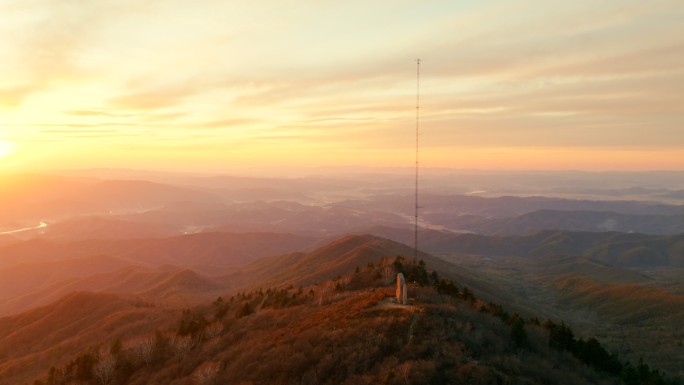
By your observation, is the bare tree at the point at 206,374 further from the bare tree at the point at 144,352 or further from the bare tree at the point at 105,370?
the bare tree at the point at 105,370

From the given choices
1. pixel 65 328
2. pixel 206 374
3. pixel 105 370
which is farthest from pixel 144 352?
pixel 65 328

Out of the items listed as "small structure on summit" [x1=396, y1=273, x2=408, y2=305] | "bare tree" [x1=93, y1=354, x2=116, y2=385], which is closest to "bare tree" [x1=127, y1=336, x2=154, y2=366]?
"bare tree" [x1=93, y1=354, x2=116, y2=385]

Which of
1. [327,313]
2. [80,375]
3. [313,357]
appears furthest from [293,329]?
[80,375]

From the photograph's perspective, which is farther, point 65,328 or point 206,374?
point 65,328

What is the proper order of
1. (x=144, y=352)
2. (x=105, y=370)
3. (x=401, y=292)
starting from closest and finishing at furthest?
(x=401, y=292) → (x=105, y=370) → (x=144, y=352)

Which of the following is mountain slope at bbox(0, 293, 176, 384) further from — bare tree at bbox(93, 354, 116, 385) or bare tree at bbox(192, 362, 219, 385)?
bare tree at bbox(192, 362, 219, 385)

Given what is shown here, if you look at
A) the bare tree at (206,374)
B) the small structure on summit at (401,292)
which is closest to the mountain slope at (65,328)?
the bare tree at (206,374)

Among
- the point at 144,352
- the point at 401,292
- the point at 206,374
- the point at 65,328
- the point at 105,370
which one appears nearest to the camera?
the point at 206,374

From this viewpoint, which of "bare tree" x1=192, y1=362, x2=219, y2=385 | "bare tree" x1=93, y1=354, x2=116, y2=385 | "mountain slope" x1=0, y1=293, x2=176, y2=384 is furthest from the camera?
"mountain slope" x1=0, y1=293, x2=176, y2=384

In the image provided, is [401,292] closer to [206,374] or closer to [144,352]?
[206,374]

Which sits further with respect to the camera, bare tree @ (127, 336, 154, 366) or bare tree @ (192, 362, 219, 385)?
bare tree @ (127, 336, 154, 366)

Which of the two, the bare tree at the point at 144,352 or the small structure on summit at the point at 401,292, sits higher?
the small structure on summit at the point at 401,292

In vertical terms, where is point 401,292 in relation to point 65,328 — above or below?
above
